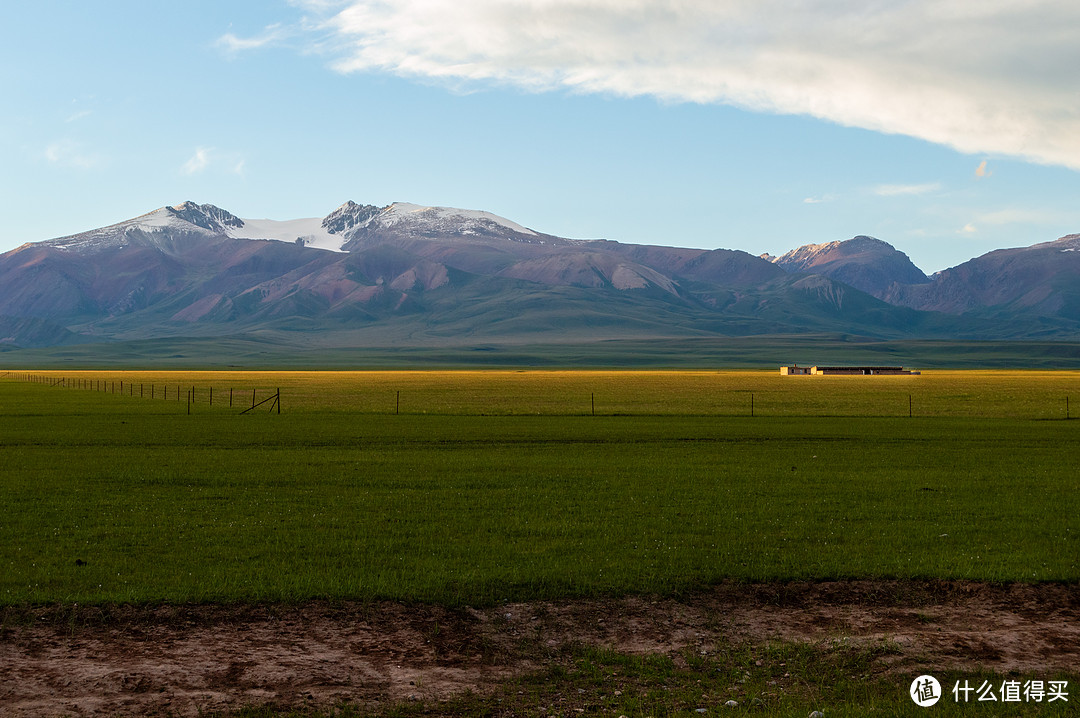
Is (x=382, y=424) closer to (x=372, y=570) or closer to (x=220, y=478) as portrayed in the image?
(x=220, y=478)

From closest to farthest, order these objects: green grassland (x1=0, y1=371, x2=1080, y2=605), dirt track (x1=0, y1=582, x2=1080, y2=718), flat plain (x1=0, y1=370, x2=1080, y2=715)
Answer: dirt track (x1=0, y1=582, x2=1080, y2=718), flat plain (x1=0, y1=370, x2=1080, y2=715), green grassland (x1=0, y1=371, x2=1080, y2=605)

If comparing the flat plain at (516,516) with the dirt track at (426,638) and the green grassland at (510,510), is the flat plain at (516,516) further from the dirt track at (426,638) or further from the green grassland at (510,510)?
the dirt track at (426,638)

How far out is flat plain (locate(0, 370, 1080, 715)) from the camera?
1513cm

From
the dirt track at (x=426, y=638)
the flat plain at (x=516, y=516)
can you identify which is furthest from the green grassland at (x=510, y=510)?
the dirt track at (x=426, y=638)

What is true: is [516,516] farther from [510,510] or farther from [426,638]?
[426,638]

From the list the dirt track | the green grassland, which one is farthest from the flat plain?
the dirt track

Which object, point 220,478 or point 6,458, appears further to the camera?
point 6,458

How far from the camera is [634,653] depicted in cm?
1242

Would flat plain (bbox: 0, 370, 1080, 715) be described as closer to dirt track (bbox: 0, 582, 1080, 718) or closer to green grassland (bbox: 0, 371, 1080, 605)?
green grassland (bbox: 0, 371, 1080, 605)

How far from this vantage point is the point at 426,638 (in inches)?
509

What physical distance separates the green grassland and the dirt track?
717 millimetres

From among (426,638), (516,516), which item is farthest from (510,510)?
(426,638)

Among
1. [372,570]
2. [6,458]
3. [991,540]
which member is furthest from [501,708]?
[6,458]

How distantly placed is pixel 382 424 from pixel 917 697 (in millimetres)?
41693
